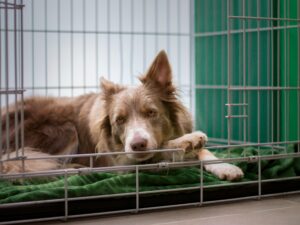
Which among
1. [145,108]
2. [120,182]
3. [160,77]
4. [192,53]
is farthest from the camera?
[192,53]

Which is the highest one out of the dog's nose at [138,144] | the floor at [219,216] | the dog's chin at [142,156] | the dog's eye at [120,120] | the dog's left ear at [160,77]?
the dog's left ear at [160,77]

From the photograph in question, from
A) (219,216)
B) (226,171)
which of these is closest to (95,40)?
(226,171)

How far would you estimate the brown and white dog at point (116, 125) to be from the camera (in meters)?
2.89

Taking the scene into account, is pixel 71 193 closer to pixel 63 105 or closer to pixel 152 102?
pixel 152 102

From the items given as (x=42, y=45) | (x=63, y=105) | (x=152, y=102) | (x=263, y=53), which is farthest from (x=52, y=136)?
(x=263, y=53)

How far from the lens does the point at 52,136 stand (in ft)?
11.8

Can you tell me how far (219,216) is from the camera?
95.7 inches

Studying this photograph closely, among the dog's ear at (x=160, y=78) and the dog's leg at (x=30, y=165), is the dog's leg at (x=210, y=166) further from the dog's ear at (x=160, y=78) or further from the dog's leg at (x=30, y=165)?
the dog's leg at (x=30, y=165)

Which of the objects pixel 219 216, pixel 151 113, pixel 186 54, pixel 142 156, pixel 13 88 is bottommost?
pixel 219 216

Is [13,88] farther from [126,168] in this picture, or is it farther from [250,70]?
[250,70]

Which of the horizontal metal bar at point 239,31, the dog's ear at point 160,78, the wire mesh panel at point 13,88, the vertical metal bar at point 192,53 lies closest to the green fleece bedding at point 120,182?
the wire mesh panel at point 13,88

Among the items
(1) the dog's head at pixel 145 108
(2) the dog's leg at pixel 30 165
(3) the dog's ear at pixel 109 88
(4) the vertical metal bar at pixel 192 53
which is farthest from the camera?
(4) the vertical metal bar at pixel 192 53

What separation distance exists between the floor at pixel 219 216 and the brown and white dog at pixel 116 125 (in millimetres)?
250

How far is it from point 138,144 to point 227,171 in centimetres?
47
